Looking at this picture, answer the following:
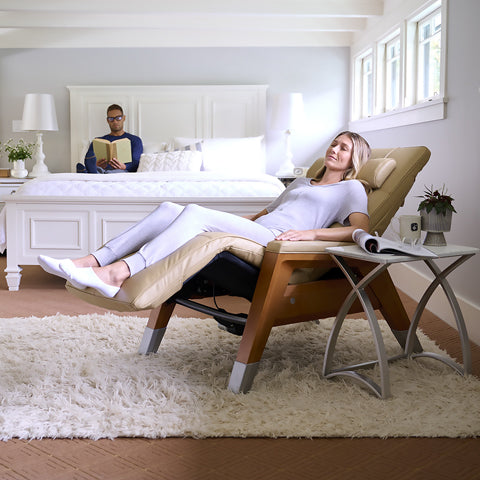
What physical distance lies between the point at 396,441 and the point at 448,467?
20 centimetres

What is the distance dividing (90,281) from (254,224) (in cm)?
81

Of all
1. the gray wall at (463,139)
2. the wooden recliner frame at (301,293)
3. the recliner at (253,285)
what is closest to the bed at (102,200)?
the gray wall at (463,139)

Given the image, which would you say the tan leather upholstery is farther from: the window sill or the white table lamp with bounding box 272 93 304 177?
the white table lamp with bounding box 272 93 304 177

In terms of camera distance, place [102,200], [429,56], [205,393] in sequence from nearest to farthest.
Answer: [205,393]
[102,200]
[429,56]

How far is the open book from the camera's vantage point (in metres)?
5.89

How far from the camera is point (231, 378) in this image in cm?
242

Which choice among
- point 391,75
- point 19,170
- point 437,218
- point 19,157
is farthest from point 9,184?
point 437,218

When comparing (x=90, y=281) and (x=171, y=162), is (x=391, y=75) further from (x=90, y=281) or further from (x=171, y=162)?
(x=90, y=281)

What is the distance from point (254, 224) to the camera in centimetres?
275

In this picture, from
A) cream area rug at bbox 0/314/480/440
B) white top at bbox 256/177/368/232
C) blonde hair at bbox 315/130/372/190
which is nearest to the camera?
cream area rug at bbox 0/314/480/440

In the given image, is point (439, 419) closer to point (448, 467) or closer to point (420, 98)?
point (448, 467)

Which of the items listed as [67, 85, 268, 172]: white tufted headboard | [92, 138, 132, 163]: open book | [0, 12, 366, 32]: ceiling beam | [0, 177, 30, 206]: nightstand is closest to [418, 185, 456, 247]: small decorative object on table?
[92, 138, 132, 163]: open book

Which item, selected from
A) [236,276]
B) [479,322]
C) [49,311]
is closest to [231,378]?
[236,276]

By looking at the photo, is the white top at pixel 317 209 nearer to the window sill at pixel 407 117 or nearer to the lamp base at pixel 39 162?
the window sill at pixel 407 117
